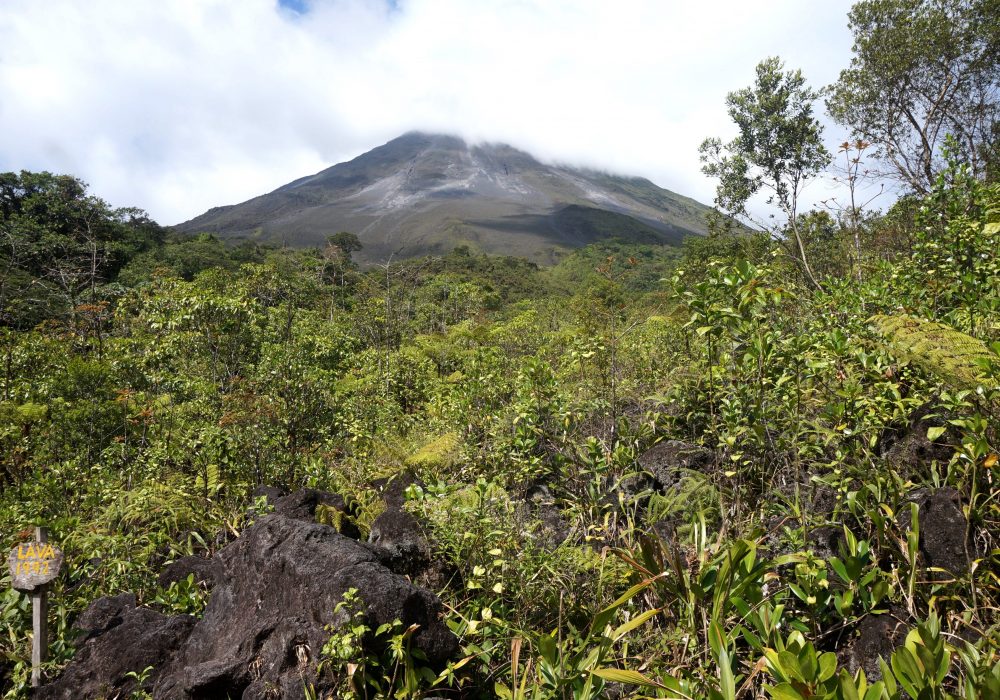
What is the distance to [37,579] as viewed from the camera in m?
2.98

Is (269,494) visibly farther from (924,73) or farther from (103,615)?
(924,73)

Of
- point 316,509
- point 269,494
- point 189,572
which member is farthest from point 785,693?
point 269,494

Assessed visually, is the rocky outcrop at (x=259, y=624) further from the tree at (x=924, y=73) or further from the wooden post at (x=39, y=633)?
the tree at (x=924, y=73)

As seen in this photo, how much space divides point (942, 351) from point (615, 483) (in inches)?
86.5

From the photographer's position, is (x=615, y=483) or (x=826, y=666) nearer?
(x=826, y=666)

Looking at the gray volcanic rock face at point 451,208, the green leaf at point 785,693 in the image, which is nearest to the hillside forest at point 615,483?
the green leaf at point 785,693

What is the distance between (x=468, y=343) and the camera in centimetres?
1188

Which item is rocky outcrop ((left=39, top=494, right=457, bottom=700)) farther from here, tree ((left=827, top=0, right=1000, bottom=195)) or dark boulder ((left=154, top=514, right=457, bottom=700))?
tree ((left=827, top=0, right=1000, bottom=195))

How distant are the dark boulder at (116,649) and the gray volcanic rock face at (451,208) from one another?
81.6 meters

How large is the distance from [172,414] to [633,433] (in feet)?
18.6

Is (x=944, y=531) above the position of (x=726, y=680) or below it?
below

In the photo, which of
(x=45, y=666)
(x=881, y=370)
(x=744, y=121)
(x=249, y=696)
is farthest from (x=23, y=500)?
(x=744, y=121)

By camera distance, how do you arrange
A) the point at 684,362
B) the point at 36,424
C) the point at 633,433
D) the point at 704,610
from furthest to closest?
the point at 36,424 → the point at 684,362 → the point at 633,433 → the point at 704,610

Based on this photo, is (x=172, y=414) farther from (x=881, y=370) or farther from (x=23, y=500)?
(x=881, y=370)
